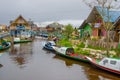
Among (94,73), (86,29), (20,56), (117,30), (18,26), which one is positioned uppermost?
(18,26)

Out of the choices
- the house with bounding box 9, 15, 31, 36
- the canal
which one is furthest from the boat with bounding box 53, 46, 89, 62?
the house with bounding box 9, 15, 31, 36

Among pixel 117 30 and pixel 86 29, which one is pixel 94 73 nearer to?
pixel 117 30

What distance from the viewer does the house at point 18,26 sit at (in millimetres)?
91750

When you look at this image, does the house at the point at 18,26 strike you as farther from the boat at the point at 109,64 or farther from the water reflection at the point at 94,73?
the boat at the point at 109,64

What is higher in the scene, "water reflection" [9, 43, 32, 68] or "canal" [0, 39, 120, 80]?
"water reflection" [9, 43, 32, 68]

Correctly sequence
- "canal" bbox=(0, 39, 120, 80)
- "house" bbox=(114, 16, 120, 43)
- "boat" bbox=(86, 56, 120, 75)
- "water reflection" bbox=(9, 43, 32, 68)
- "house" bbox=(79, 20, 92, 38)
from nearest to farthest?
"boat" bbox=(86, 56, 120, 75), "canal" bbox=(0, 39, 120, 80), "water reflection" bbox=(9, 43, 32, 68), "house" bbox=(114, 16, 120, 43), "house" bbox=(79, 20, 92, 38)

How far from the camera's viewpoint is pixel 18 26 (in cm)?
9312

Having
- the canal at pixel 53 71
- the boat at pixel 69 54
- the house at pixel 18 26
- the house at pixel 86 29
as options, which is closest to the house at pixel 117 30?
the boat at pixel 69 54

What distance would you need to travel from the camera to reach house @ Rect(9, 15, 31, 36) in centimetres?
9175

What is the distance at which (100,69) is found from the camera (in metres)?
29.5

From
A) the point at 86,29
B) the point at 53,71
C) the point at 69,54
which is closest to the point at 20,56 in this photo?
the point at 69,54

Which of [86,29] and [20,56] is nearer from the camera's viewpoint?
[20,56]

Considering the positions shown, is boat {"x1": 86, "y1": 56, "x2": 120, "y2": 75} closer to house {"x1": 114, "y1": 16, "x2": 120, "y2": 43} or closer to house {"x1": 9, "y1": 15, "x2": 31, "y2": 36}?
house {"x1": 114, "y1": 16, "x2": 120, "y2": 43}

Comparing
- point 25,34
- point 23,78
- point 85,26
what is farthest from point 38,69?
point 25,34
